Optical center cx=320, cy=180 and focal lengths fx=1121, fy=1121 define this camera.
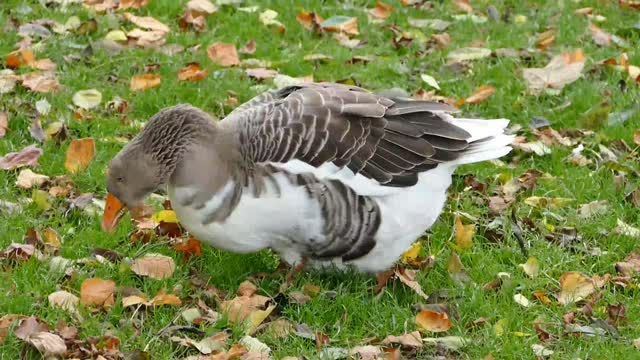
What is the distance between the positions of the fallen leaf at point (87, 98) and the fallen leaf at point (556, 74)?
304cm

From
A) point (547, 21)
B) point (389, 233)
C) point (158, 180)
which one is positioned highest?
point (158, 180)

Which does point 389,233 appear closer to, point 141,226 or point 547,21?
point 141,226

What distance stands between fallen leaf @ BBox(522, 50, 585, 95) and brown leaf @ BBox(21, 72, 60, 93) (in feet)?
10.9

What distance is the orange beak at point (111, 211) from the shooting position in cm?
530

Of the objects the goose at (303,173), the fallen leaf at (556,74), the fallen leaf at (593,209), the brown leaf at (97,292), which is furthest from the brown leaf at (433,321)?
the fallen leaf at (556,74)

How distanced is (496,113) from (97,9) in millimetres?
3255

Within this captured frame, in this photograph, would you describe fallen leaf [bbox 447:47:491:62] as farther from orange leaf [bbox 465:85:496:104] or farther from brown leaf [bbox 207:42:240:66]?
brown leaf [bbox 207:42:240:66]

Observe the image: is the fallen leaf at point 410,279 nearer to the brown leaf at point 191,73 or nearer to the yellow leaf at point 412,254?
the yellow leaf at point 412,254

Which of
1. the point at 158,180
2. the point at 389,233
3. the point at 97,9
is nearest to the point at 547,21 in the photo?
the point at 97,9

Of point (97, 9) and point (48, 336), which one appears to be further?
point (97, 9)

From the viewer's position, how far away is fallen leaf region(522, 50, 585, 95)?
8.04 meters

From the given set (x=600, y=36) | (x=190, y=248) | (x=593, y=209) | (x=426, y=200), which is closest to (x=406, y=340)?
(x=426, y=200)

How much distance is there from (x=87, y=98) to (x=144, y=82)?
0.43m

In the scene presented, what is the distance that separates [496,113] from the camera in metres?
7.71
